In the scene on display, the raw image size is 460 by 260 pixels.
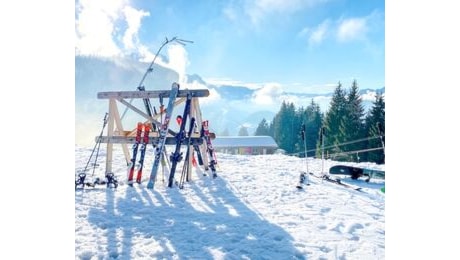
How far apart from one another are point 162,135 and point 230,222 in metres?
2.30

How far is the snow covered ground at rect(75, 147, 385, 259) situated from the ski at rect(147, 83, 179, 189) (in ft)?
0.72

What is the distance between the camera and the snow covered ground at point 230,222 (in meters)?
2.38

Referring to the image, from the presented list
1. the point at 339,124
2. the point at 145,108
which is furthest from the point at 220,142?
the point at 145,108

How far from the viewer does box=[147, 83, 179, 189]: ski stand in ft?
15.1

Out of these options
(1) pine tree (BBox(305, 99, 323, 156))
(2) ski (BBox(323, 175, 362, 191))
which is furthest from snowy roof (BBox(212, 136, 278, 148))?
(2) ski (BBox(323, 175, 362, 191))

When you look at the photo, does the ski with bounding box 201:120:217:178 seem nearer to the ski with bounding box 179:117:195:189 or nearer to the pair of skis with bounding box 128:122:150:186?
the ski with bounding box 179:117:195:189

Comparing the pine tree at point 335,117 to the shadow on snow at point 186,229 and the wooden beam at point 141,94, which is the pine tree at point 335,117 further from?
the shadow on snow at point 186,229

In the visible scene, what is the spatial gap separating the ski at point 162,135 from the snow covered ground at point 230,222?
221 mm

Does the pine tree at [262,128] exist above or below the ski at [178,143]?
above

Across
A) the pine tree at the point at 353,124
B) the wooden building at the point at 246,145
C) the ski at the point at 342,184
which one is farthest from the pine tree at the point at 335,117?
the ski at the point at 342,184

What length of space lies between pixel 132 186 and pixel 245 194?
1.80m

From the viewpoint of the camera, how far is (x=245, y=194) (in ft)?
14.0
